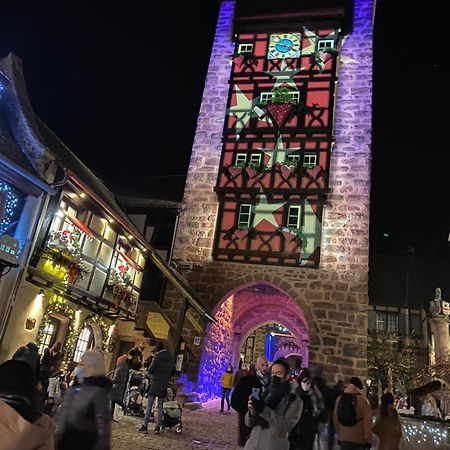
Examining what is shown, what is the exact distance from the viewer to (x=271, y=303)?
17.9m

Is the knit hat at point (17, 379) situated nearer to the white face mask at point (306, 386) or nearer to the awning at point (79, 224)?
the white face mask at point (306, 386)

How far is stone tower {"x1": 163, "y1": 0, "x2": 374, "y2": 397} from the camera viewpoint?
45.3 ft

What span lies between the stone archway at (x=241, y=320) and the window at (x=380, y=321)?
1258 cm

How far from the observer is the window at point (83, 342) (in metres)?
11.6

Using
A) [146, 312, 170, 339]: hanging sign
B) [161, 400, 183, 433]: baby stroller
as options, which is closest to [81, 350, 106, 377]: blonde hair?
[161, 400, 183, 433]: baby stroller

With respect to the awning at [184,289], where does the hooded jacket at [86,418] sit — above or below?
below

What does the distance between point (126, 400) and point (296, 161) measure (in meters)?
9.68

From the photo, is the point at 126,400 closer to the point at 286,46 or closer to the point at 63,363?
the point at 63,363

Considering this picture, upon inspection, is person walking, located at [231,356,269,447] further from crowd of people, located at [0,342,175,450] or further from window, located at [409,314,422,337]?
window, located at [409,314,422,337]

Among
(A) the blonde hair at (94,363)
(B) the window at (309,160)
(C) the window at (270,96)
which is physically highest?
(C) the window at (270,96)

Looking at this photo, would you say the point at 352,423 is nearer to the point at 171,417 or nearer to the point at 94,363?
the point at 94,363

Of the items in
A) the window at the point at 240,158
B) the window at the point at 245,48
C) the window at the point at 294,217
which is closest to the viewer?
the window at the point at 294,217

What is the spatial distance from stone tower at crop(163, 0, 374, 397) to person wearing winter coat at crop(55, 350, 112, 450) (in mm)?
10723

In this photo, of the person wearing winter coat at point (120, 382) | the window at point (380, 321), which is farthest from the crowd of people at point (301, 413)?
the window at point (380, 321)
